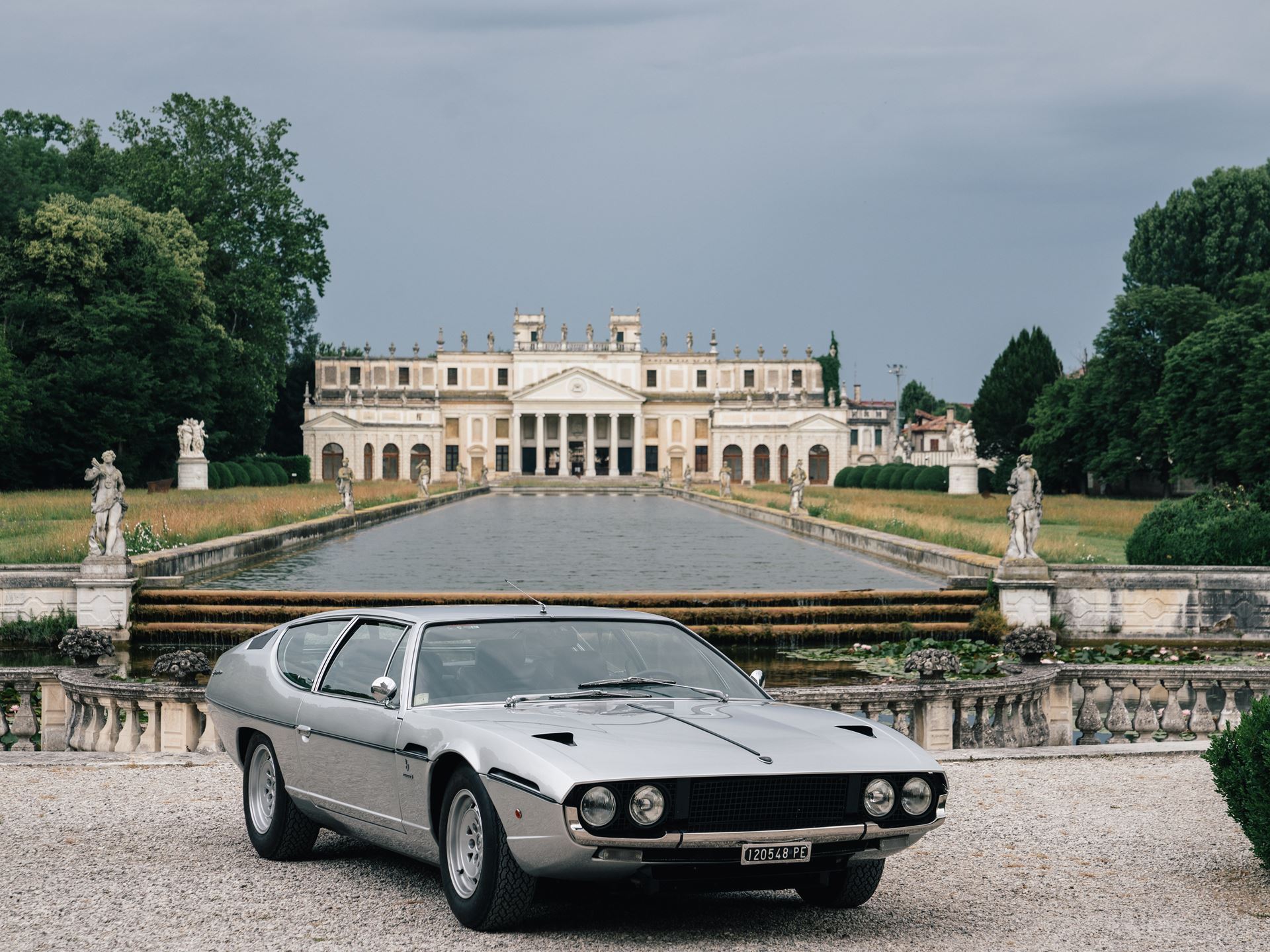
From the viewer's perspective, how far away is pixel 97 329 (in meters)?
46.4

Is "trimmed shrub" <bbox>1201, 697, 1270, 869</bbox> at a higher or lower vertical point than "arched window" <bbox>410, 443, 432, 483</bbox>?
lower

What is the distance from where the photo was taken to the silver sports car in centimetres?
461

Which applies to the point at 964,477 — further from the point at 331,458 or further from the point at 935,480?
the point at 331,458

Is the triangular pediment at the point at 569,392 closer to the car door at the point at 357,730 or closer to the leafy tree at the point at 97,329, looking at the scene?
the leafy tree at the point at 97,329

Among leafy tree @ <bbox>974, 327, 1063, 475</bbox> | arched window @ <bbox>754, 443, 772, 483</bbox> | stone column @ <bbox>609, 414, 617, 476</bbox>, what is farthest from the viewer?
stone column @ <bbox>609, 414, 617, 476</bbox>

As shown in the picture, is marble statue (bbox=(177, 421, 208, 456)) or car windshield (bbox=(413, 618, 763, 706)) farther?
marble statue (bbox=(177, 421, 208, 456))

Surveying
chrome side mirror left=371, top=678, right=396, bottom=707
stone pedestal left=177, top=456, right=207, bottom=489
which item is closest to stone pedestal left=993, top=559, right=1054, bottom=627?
chrome side mirror left=371, top=678, right=396, bottom=707

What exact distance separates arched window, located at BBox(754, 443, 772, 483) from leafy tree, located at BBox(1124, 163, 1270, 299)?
57.8 meters

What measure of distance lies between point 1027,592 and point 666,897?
35.6ft

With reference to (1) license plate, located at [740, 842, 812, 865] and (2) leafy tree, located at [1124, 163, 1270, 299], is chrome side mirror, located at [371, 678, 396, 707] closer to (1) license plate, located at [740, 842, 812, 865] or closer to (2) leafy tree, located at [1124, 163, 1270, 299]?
(1) license plate, located at [740, 842, 812, 865]

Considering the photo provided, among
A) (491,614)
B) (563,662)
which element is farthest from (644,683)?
(491,614)

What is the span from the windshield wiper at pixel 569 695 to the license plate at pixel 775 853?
1.04 metres

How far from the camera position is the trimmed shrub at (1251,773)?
5.41m

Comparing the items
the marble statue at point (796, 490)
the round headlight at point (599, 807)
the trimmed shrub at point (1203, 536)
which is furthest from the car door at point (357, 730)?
the marble statue at point (796, 490)
